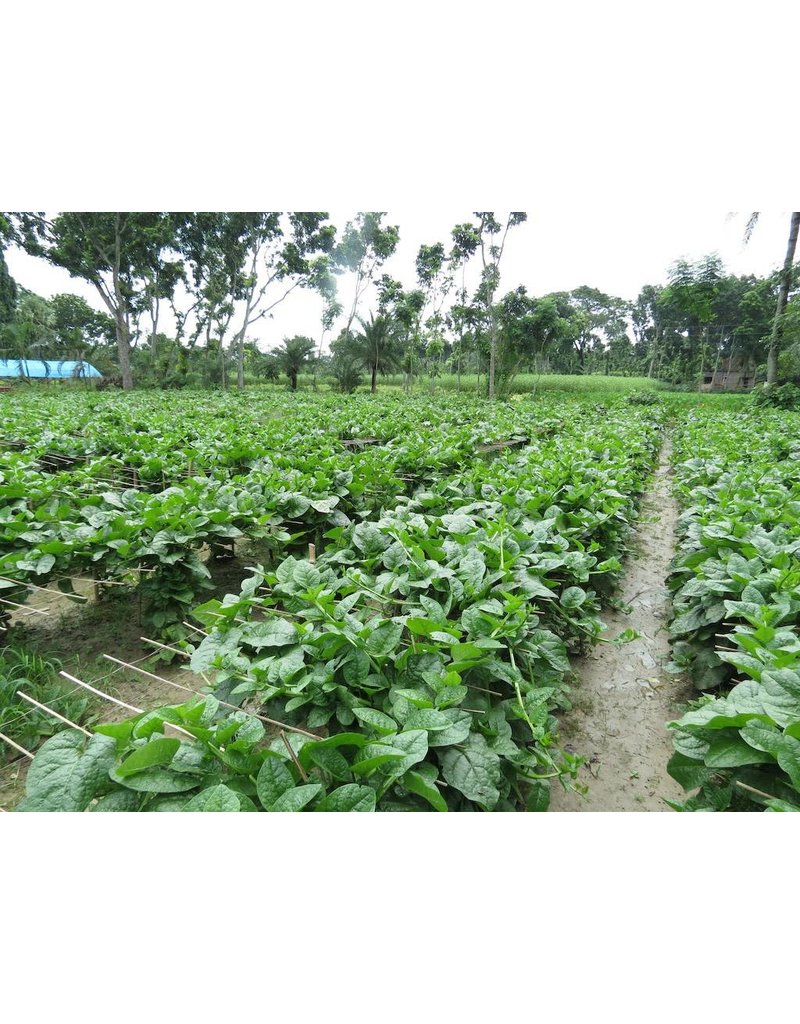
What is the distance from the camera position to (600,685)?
2572 millimetres

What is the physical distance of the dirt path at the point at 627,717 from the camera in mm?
1913

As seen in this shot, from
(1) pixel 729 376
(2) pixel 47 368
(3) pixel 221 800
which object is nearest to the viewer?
(3) pixel 221 800

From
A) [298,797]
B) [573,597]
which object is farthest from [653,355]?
[298,797]

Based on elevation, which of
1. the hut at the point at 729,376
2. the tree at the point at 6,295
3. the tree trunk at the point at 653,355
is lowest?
the hut at the point at 729,376

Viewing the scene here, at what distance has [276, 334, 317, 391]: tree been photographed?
2519 centimetres

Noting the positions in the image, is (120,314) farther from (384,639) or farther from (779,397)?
(384,639)

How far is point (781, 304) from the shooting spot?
52.6ft

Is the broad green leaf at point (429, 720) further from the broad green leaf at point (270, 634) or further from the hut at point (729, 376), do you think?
the hut at point (729, 376)

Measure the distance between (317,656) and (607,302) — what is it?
57.5m

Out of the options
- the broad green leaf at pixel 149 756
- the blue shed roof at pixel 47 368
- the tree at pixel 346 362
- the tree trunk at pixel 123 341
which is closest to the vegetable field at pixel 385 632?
the broad green leaf at pixel 149 756

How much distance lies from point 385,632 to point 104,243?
2340cm

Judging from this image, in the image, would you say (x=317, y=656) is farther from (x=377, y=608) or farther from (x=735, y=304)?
(x=735, y=304)

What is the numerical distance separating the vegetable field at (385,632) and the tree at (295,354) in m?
22.3

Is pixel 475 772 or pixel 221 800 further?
pixel 475 772
